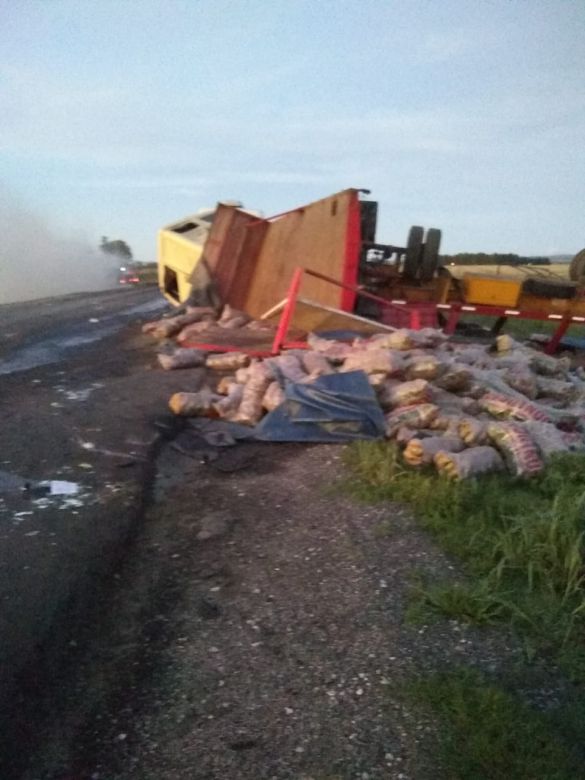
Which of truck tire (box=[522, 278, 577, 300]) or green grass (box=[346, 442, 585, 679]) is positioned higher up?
green grass (box=[346, 442, 585, 679])

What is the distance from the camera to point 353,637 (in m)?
3.01

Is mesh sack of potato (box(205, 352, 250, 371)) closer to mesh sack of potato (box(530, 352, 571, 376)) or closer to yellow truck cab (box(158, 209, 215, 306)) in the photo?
mesh sack of potato (box(530, 352, 571, 376))

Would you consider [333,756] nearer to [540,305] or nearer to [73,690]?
[73,690]

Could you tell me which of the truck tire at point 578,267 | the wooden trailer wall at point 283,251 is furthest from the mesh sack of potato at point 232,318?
the truck tire at point 578,267

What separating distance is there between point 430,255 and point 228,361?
4.28 metres

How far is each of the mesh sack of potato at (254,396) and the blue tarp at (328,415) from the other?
0.26 meters

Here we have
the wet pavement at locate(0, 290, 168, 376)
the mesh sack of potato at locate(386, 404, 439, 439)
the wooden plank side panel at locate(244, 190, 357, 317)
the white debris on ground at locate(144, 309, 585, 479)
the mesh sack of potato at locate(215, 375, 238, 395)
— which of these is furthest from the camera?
the wooden plank side panel at locate(244, 190, 357, 317)

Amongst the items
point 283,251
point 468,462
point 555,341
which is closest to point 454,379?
point 468,462

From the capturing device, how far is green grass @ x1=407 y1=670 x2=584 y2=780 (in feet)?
7.42

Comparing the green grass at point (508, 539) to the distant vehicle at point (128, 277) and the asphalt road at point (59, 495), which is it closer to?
the asphalt road at point (59, 495)

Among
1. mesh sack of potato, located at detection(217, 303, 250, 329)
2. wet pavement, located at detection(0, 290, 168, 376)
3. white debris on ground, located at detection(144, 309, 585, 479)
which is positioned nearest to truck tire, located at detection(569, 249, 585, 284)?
white debris on ground, located at detection(144, 309, 585, 479)

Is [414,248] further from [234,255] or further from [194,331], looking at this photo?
[194,331]

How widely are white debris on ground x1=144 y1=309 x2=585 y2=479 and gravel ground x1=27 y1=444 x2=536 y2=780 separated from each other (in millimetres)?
1121

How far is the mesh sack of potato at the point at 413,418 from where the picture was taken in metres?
5.46
